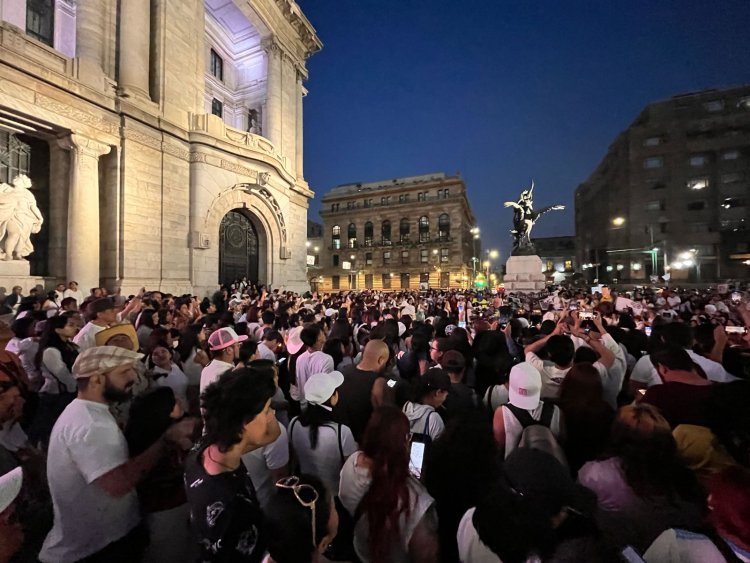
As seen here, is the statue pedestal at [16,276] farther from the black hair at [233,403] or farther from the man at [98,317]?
the black hair at [233,403]

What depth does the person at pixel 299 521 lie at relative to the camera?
1.34m

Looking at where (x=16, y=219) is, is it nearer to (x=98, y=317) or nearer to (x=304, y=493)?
(x=98, y=317)

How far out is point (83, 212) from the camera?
11070 millimetres

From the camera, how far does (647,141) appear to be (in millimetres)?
42656

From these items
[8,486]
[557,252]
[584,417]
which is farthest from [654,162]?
[8,486]

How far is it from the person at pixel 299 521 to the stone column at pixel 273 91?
21246 millimetres

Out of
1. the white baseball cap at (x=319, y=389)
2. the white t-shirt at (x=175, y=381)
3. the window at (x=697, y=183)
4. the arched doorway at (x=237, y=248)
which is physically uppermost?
the window at (x=697, y=183)

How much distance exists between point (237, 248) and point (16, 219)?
328 inches

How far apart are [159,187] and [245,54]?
1365 centimetres

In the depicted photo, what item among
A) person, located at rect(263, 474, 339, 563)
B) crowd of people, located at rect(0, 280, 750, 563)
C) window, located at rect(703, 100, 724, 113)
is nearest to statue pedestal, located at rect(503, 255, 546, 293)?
crowd of people, located at rect(0, 280, 750, 563)

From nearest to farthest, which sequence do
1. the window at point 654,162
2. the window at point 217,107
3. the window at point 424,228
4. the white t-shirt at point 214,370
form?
1. the white t-shirt at point 214,370
2. the window at point 217,107
3. the window at point 654,162
4. the window at point 424,228

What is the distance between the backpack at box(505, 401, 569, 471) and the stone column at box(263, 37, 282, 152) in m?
20.8

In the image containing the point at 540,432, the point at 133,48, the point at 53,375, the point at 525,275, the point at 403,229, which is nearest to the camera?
the point at 540,432

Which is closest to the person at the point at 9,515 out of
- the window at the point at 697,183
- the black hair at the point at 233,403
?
the black hair at the point at 233,403
